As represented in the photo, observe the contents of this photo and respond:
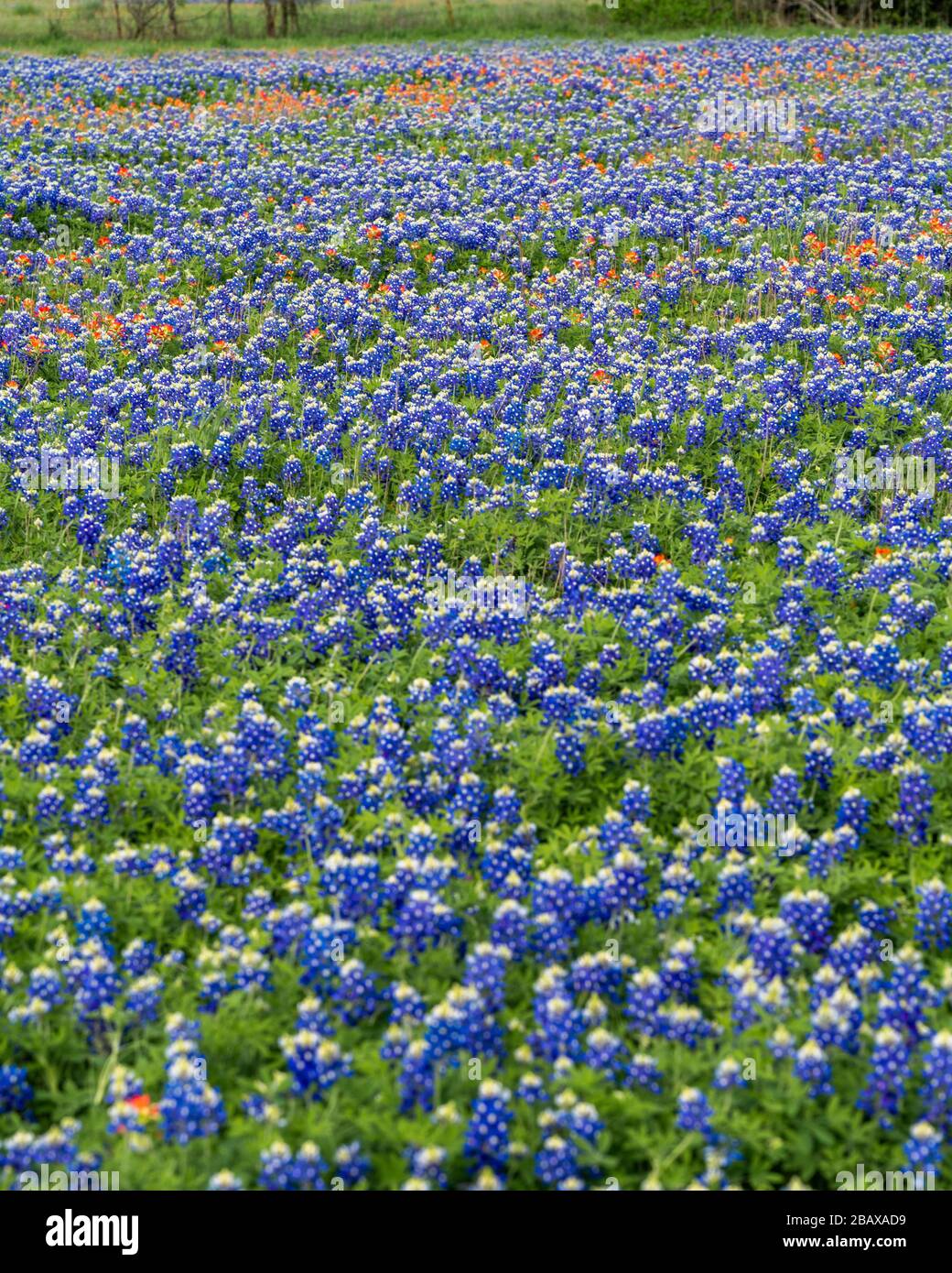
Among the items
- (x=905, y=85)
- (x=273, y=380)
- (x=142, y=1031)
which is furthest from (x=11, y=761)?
(x=905, y=85)

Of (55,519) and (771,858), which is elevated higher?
(55,519)

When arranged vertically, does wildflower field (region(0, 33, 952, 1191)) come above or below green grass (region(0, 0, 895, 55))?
below

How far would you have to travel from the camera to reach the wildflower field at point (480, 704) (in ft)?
12.3

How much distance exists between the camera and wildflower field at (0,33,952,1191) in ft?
12.3

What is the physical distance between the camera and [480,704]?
567 cm

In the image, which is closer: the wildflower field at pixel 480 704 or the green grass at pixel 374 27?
the wildflower field at pixel 480 704

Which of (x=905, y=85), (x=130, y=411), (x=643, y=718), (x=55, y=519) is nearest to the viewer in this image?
(x=643, y=718)

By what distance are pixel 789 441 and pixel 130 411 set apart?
178 inches

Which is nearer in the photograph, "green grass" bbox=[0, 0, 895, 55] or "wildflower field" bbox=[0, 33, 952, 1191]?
"wildflower field" bbox=[0, 33, 952, 1191]

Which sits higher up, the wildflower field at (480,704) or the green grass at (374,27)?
the green grass at (374,27)

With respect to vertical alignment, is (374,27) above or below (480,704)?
above

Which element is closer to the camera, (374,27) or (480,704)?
(480,704)

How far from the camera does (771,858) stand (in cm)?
468
